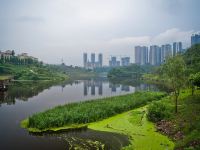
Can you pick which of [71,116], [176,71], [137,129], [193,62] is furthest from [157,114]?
[193,62]

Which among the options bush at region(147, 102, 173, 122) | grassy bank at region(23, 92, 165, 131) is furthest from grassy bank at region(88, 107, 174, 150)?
grassy bank at region(23, 92, 165, 131)

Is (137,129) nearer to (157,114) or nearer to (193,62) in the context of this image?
(157,114)

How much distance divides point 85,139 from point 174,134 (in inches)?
400

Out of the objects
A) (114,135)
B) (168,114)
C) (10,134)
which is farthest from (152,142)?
(10,134)

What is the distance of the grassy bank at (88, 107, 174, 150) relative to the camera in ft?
86.3

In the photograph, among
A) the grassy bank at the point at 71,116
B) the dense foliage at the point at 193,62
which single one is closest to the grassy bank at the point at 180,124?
the grassy bank at the point at 71,116

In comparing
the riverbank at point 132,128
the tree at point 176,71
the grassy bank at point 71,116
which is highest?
the tree at point 176,71

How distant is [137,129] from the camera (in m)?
32.8

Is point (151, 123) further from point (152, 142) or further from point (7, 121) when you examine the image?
point (7, 121)

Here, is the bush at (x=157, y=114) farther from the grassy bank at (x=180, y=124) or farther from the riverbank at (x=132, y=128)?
the riverbank at (x=132, y=128)

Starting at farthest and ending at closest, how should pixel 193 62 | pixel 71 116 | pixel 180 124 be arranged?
pixel 193 62 < pixel 71 116 < pixel 180 124

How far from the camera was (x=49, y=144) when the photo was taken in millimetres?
28281

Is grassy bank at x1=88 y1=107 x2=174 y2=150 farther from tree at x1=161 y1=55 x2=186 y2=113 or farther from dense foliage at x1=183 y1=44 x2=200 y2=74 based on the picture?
dense foliage at x1=183 y1=44 x2=200 y2=74

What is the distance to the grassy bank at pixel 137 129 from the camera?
2631cm
